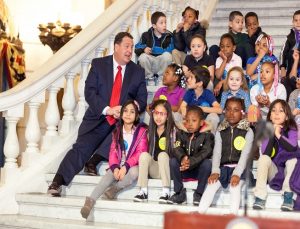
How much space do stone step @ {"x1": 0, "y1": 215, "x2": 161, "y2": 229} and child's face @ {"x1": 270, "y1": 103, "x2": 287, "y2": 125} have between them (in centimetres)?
127

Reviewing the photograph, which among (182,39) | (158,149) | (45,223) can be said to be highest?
(182,39)

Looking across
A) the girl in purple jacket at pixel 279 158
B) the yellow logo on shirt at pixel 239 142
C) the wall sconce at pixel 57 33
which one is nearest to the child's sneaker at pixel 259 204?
the girl in purple jacket at pixel 279 158

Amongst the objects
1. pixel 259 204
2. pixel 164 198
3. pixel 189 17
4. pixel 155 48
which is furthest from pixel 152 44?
pixel 259 204

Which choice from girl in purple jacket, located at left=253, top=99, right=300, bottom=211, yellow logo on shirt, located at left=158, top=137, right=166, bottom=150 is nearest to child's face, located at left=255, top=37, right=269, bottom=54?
girl in purple jacket, located at left=253, top=99, right=300, bottom=211

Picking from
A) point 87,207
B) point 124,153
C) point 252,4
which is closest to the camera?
point 87,207

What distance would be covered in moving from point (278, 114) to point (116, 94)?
154 centimetres

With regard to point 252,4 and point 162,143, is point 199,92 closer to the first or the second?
point 162,143

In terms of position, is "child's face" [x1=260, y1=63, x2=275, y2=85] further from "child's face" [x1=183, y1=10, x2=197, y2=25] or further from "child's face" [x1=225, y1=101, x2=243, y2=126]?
"child's face" [x1=183, y1=10, x2=197, y2=25]

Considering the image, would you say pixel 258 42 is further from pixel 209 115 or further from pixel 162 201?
pixel 162 201

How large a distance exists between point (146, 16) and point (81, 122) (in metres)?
1.80

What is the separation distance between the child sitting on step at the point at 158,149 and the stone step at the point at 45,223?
1.19 feet

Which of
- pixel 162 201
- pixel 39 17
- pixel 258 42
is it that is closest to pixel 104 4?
pixel 39 17

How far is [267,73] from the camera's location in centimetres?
732

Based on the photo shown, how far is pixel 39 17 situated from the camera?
10930mm
